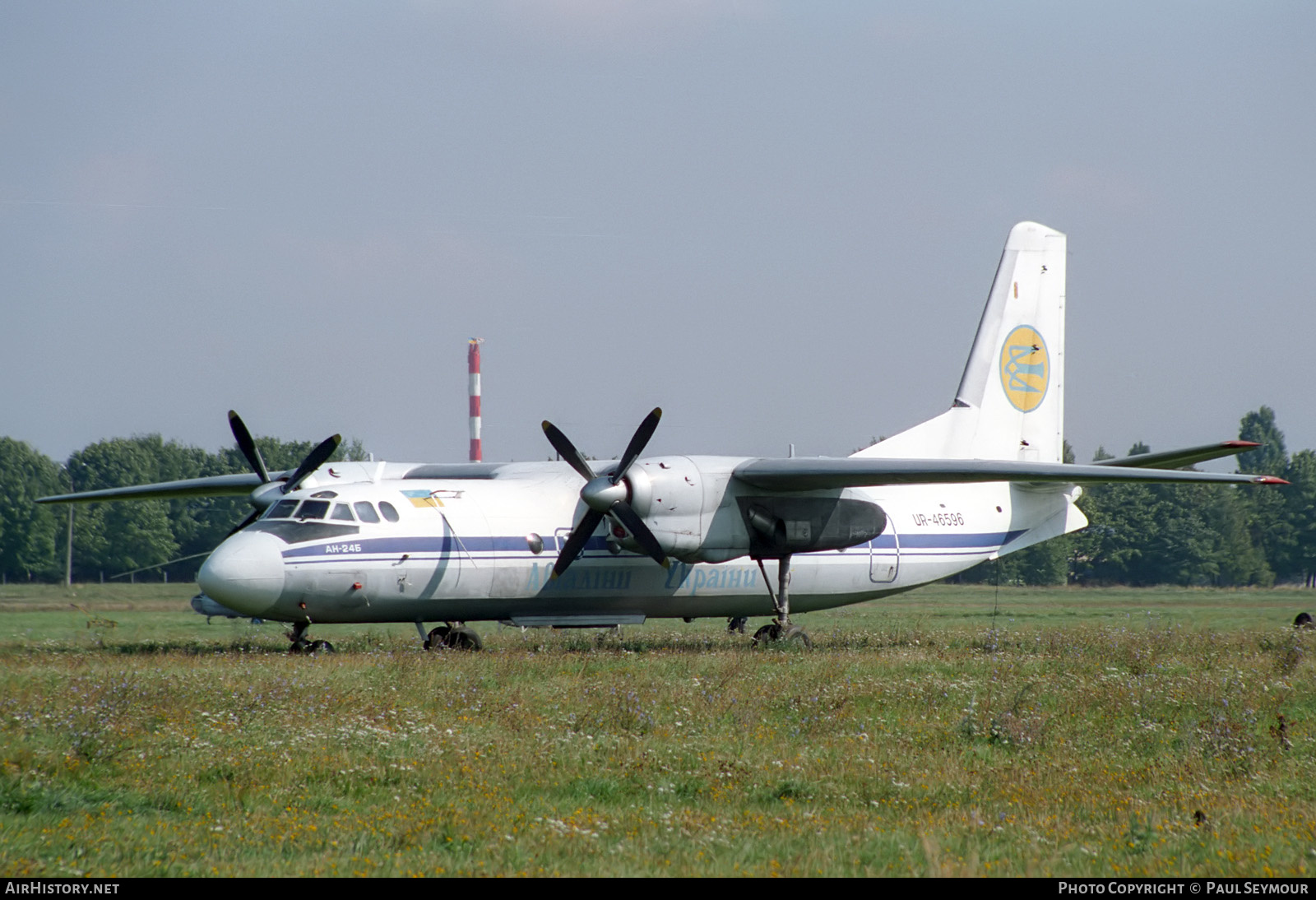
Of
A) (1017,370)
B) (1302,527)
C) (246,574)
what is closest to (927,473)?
(1017,370)

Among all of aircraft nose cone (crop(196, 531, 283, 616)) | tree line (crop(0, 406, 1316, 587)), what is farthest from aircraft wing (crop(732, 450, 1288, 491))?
tree line (crop(0, 406, 1316, 587))

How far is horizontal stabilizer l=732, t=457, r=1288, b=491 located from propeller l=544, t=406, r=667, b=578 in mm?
1899

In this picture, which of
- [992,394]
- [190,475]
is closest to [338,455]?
[190,475]

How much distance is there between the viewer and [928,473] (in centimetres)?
2094

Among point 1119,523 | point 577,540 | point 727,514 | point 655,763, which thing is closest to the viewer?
point 655,763

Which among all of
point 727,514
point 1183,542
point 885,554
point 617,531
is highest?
point 727,514

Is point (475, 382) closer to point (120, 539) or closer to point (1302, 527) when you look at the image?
point (120, 539)

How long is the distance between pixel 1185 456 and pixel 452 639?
13.5 meters

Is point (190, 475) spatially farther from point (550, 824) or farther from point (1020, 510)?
point (550, 824)

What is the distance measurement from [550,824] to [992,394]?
20175 millimetres

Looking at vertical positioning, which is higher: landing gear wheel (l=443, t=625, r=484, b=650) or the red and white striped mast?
the red and white striped mast

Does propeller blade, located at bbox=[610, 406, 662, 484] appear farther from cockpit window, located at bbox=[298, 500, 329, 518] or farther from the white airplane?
cockpit window, located at bbox=[298, 500, 329, 518]

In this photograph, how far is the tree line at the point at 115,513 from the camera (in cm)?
6241

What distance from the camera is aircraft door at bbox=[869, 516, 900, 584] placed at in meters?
25.1
